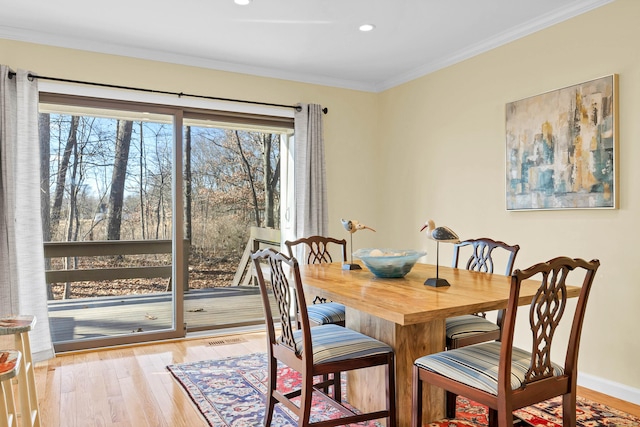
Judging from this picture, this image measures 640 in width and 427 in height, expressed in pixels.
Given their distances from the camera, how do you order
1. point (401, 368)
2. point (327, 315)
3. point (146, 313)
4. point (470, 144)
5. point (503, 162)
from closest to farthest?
point (401, 368)
point (327, 315)
point (503, 162)
point (470, 144)
point (146, 313)

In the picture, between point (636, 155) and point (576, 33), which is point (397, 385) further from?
point (576, 33)

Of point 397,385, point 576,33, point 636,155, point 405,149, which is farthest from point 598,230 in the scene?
point 405,149

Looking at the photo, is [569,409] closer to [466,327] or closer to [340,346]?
[466,327]

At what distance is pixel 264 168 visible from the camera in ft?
16.3

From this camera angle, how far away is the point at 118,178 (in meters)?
4.07

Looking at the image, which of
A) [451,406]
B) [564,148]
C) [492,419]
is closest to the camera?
[492,419]

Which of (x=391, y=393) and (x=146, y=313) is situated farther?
(x=146, y=313)

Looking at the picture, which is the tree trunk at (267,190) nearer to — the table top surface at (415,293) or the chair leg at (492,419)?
the table top surface at (415,293)

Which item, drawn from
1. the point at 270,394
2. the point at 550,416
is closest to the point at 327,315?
the point at 270,394

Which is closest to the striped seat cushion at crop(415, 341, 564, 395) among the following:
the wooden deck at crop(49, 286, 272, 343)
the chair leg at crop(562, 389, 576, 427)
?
the chair leg at crop(562, 389, 576, 427)

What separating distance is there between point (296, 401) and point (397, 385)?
0.70 metres

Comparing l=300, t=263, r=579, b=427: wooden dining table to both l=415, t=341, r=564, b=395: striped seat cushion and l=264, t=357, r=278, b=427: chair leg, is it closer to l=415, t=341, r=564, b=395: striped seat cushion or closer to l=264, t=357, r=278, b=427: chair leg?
l=415, t=341, r=564, b=395: striped seat cushion

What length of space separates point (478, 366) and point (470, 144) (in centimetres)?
251

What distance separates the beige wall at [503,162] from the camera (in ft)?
9.45
